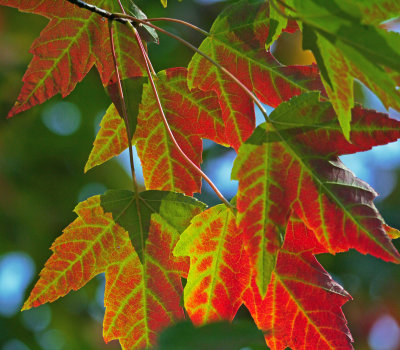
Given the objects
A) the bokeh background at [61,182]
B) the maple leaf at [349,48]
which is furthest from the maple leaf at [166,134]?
the bokeh background at [61,182]

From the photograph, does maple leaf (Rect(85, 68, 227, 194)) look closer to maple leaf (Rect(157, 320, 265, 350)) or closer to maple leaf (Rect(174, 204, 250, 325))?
maple leaf (Rect(174, 204, 250, 325))

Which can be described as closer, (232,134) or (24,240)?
(232,134)

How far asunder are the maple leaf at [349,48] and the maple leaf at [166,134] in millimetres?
296

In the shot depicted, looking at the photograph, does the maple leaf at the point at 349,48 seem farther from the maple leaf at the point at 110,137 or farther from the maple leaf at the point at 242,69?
the maple leaf at the point at 110,137

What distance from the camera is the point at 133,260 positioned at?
95cm

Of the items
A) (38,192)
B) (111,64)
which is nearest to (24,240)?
(38,192)

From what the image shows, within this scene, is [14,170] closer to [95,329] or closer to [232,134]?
[95,329]

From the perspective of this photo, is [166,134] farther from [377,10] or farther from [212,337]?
[212,337]

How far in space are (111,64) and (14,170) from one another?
8.66ft

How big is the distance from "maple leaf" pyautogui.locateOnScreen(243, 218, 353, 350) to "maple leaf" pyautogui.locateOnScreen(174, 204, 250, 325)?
3cm

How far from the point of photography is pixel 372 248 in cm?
75

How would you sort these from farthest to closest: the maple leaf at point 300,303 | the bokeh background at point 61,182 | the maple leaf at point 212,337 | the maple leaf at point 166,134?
the bokeh background at point 61,182, the maple leaf at point 166,134, the maple leaf at point 300,303, the maple leaf at point 212,337

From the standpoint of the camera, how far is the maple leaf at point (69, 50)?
0.95 meters

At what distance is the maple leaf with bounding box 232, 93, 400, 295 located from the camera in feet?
2.56
